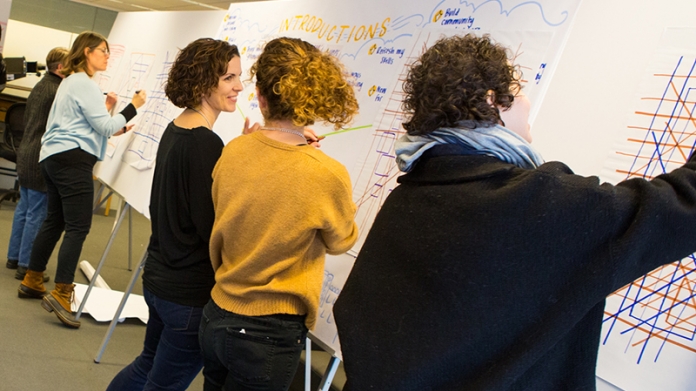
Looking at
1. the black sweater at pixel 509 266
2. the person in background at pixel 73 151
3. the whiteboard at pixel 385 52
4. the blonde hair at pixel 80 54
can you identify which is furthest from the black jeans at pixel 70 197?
the black sweater at pixel 509 266

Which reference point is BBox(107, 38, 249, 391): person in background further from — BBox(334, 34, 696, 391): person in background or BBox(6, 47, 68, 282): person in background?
BBox(6, 47, 68, 282): person in background

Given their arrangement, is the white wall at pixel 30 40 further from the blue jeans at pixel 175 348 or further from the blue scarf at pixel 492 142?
the blue scarf at pixel 492 142

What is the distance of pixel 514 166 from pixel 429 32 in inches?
37.0

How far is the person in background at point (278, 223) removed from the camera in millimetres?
1291

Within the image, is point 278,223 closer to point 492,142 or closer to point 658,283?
point 492,142

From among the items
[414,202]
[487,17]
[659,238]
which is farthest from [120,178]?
[659,238]

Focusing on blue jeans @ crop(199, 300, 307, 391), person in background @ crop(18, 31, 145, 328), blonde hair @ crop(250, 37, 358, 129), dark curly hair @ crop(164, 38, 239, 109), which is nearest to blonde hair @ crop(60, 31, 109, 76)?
person in background @ crop(18, 31, 145, 328)

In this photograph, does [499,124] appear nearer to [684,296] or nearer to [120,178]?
[684,296]

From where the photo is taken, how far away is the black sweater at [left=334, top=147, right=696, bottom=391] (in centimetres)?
82

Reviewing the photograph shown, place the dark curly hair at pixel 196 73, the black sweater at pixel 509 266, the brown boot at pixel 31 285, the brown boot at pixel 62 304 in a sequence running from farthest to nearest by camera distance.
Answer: the brown boot at pixel 31 285 < the brown boot at pixel 62 304 < the dark curly hair at pixel 196 73 < the black sweater at pixel 509 266

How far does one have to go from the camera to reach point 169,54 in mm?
3523

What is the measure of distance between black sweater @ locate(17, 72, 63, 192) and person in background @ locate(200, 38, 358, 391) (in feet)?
8.63

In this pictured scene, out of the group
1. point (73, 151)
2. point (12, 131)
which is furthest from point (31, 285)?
point (12, 131)

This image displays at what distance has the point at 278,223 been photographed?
1.29 metres
